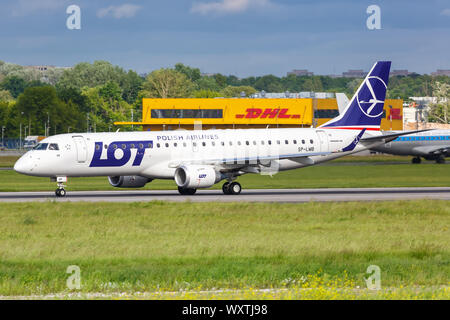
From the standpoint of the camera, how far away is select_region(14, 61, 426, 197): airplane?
148ft

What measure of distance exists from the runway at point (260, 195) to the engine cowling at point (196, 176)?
2.65 feet

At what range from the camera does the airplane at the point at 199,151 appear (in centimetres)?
4516

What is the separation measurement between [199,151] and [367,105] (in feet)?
43.2

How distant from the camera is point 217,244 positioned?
25.8 meters

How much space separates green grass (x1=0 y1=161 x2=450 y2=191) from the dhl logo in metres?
76.4

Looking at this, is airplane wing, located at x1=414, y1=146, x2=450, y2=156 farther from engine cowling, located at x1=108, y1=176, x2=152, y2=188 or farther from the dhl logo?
the dhl logo

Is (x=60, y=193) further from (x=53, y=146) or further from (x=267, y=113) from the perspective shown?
(x=267, y=113)

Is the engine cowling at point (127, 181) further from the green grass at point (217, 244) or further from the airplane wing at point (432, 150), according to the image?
the airplane wing at point (432, 150)

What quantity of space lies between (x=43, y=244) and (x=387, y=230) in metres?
12.5
